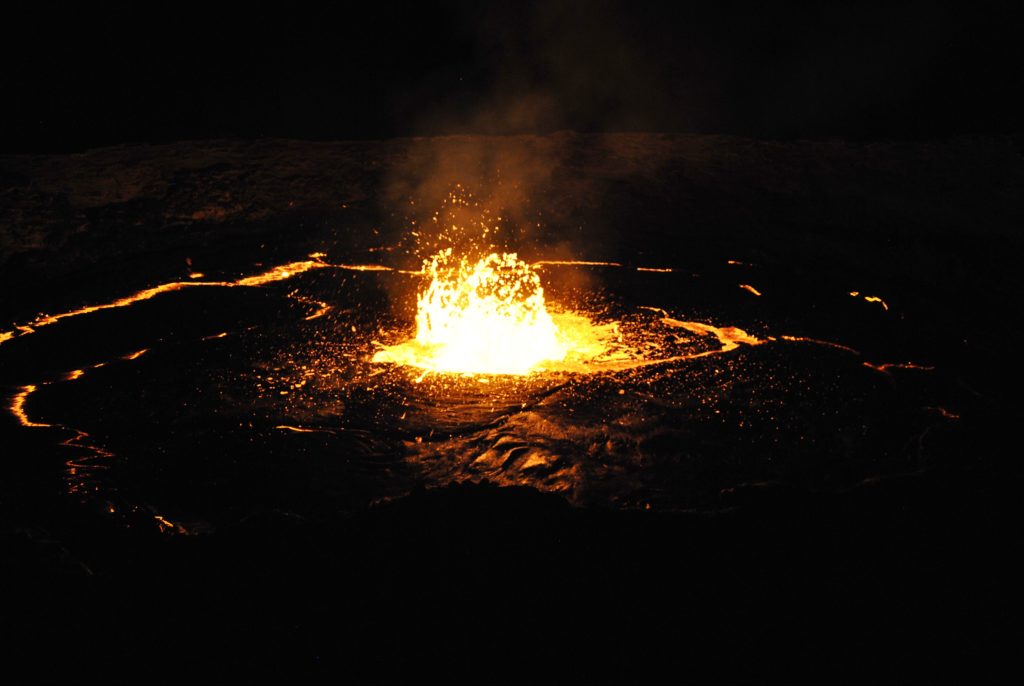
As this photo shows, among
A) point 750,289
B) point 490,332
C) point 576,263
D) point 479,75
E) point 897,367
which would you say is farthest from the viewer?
point 479,75

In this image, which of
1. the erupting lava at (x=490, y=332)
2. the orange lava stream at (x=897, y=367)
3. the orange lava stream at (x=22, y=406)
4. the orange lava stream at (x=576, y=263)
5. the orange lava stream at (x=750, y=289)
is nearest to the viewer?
the orange lava stream at (x=22, y=406)

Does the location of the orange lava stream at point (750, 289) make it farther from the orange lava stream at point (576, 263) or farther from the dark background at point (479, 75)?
the dark background at point (479, 75)

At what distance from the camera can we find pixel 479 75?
7613mm

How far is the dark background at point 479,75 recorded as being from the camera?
7059 mm

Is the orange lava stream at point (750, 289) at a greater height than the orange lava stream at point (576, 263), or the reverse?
the orange lava stream at point (576, 263)

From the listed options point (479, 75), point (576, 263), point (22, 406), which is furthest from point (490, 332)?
point (479, 75)

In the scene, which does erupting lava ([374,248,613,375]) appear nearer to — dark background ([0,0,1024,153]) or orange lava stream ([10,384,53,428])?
orange lava stream ([10,384,53,428])

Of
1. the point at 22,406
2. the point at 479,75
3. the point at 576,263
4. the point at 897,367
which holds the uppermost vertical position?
the point at 479,75

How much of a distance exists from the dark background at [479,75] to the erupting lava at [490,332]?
401cm

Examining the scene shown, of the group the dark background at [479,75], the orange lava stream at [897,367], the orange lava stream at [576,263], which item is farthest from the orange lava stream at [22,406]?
the dark background at [479,75]

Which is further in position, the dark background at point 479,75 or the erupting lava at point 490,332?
the dark background at point 479,75

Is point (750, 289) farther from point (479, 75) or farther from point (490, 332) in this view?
point (479, 75)

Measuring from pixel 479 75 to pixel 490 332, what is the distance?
469 cm

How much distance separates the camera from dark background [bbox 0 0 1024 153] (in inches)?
278
